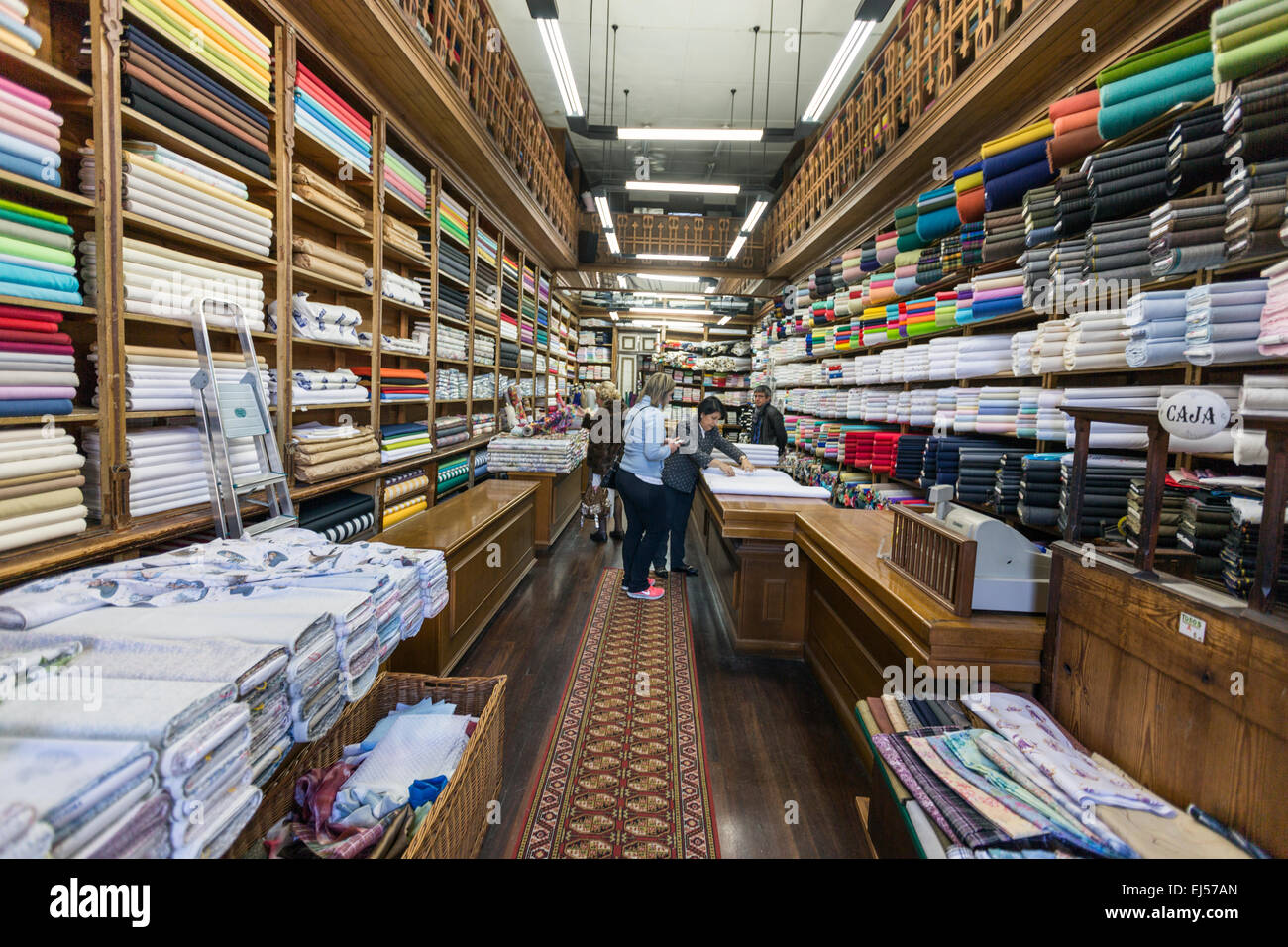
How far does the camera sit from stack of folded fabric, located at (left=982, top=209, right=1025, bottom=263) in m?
2.81

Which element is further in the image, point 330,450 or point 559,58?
point 559,58

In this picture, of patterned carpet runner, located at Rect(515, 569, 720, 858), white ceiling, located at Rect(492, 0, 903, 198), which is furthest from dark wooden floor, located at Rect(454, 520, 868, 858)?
white ceiling, located at Rect(492, 0, 903, 198)

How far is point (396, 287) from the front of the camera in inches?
155

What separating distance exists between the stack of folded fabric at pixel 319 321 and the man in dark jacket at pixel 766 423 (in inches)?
168

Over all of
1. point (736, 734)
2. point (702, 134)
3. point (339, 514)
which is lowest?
point (736, 734)

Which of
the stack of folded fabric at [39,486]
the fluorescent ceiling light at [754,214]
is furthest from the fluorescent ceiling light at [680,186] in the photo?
the stack of folded fabric at [39,486]

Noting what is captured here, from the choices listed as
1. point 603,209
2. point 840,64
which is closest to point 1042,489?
point 840,64

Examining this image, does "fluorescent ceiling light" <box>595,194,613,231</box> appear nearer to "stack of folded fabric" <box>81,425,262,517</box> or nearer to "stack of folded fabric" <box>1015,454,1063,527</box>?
"stack of folded fabric" <box>81,425,262,517</box>

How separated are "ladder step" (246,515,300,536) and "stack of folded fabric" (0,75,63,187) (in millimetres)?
1177

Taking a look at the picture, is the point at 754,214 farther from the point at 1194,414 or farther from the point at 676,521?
the point at 1194,414

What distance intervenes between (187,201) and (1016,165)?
337cm
